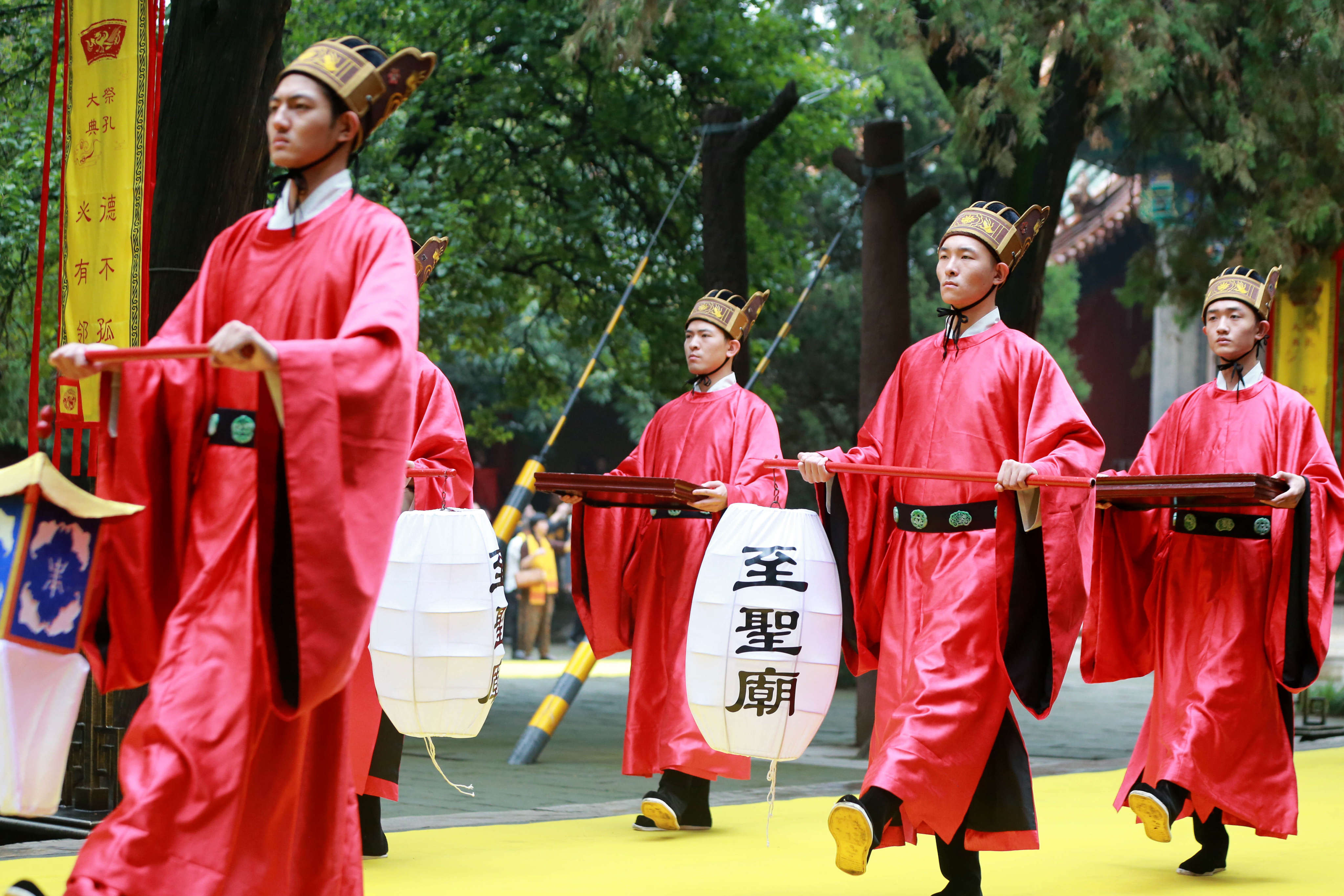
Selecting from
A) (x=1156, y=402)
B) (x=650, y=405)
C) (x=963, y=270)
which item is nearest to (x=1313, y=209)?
(x=963, y=270)

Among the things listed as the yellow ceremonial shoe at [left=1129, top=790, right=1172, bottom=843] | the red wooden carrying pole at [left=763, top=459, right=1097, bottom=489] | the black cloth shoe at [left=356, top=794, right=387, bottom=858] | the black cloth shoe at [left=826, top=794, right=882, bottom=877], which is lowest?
the black cloth shoe at [left=356, top=794, right=387, bottom=858]

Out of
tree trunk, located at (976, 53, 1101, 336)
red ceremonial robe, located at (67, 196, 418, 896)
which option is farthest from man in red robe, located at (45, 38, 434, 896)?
tree trunk, located at (976, 53, 1101, 336)

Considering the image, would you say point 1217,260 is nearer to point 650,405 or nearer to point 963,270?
point 963,270

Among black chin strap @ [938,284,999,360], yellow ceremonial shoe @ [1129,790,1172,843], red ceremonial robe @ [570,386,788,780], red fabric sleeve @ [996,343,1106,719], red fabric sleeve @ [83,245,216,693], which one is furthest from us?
red ceremonial robe @ [570,386,788,780]

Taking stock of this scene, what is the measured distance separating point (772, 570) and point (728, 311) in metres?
1.77

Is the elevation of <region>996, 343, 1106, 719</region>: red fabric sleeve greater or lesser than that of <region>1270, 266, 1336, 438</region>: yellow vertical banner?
lesser

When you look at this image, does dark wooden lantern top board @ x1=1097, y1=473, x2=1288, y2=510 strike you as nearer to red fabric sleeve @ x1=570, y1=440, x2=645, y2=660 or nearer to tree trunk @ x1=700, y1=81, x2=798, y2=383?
red fabric sleeve @ x1=570, y1=440, x2=645, y2=660

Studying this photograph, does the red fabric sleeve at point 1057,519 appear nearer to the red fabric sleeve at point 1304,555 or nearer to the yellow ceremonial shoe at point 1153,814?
the yellow ceremonial shoe at point 1153,814

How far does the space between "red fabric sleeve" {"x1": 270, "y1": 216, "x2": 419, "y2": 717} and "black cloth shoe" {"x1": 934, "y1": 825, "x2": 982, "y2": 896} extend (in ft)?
6.45

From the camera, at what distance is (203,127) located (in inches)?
225

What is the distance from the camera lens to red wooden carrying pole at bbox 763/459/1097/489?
4152 mm

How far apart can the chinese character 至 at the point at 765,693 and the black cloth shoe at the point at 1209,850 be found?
1465 millimetres

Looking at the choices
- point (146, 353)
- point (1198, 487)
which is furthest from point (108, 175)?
point (1198, 487)

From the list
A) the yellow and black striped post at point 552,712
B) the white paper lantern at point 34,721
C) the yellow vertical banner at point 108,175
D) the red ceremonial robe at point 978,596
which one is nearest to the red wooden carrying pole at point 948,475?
the red ceremonial robe at point 978,596
